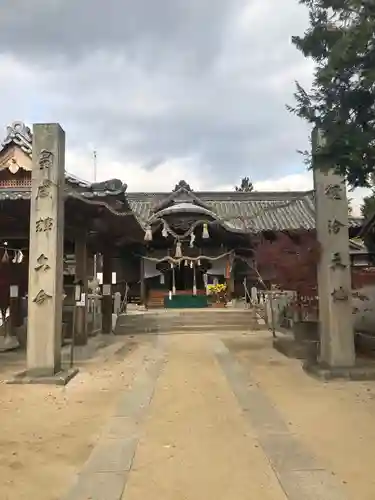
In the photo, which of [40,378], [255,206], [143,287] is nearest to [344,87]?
[40,378]

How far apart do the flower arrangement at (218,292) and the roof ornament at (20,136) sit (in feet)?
38.4

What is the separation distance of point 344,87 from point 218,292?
2162 centimetres

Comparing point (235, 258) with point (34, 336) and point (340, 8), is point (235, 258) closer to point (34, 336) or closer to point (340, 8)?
point (34, 336)

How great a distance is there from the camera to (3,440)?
5551 mm

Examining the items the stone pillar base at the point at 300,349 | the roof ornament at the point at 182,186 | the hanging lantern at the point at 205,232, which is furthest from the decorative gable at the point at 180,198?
the stone pillar base at the point at 300,349

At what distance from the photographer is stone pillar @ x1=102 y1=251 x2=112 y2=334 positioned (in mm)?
17625

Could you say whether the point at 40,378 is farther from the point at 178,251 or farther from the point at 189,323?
the point at 178,251

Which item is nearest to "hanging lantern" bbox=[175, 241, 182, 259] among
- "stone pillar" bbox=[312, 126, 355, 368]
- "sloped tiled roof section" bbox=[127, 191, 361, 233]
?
"sloped tiled roof section" bbox=[127, 191, 361, 233]

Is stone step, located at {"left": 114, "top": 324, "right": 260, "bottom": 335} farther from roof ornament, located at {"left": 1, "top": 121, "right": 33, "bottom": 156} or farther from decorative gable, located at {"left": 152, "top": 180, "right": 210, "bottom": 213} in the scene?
decorative gable, located at {"left": 152, "top": 180, "right": 210, "bottom": 213}

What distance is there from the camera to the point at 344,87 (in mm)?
5383

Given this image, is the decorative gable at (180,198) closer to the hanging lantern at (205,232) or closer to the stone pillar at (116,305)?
the hanging lantern at (205,232)

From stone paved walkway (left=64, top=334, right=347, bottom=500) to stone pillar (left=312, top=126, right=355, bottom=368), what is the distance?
177cm

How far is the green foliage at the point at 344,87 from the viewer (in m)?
4.79

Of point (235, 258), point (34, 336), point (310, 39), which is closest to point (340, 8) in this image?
point (310, 39)
